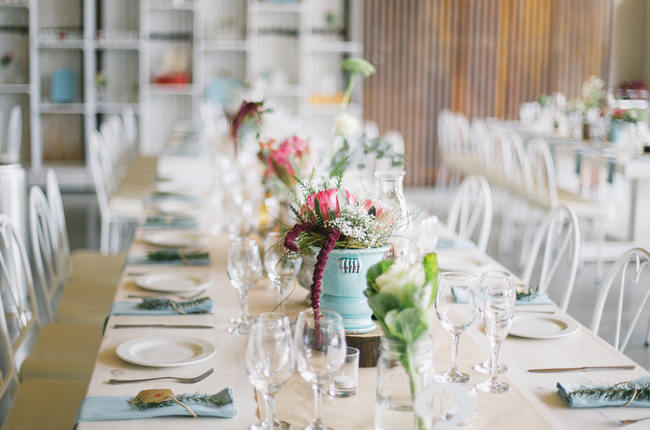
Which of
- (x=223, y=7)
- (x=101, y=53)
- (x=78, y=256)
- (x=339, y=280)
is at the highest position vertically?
(x=223, y=7)

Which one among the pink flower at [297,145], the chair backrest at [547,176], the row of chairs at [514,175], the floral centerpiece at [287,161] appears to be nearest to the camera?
the floral centerpiece at [287,161]

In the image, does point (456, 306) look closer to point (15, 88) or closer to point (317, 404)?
point (317, 404)

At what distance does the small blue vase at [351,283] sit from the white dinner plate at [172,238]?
121cm

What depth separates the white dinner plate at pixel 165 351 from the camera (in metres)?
1.74

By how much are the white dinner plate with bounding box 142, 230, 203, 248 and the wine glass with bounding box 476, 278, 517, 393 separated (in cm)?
155

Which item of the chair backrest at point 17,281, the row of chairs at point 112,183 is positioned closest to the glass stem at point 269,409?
the chair backrest at point 17,281

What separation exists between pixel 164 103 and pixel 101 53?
2.91 feet

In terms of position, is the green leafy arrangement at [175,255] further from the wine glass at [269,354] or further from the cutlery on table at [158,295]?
the wine glass at [269,354]

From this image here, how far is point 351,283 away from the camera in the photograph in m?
1.83

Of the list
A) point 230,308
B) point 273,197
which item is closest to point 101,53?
point 273,197

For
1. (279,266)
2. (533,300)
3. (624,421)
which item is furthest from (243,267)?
(624,421)

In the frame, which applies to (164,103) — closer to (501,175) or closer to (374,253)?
(501,175)

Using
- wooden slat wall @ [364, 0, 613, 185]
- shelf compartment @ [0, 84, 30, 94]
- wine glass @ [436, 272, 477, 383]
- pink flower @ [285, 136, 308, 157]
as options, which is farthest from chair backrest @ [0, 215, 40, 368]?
wooden slat wall @ [364, 0, 613, 185]

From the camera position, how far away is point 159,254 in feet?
8.88
